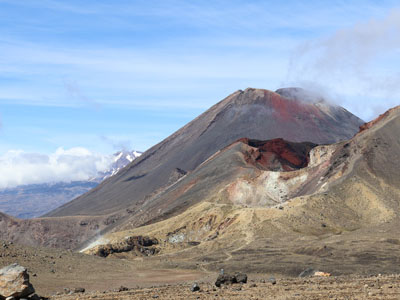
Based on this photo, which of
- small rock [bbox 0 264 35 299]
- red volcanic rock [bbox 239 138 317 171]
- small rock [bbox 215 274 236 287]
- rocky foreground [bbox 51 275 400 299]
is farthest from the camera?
red volcanic rock [bbox 239 138 317 171]

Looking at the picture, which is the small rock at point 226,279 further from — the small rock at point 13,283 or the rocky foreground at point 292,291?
the small rock at point 13,283

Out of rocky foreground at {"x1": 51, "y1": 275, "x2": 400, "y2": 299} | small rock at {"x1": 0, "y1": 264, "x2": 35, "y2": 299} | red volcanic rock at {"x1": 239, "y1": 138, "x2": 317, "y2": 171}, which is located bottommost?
rocky foreground at {"x1": 51, "y1": 275, "x2": 400, "y2": 299}

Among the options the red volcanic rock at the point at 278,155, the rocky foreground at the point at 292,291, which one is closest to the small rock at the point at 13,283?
the rocky foreground at the point at 292,291

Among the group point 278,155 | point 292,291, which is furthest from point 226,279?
point 278,155

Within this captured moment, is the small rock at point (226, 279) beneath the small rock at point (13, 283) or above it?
beneath

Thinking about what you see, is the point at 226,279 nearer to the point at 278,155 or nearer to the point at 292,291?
the point at 292,291

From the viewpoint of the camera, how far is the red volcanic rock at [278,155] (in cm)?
15675

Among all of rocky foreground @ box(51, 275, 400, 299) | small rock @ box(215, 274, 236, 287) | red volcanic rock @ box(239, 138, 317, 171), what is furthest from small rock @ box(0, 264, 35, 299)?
red volcanic rock @ box(239, 138, 317, 171)

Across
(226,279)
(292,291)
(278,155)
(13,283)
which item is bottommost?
(292,291)

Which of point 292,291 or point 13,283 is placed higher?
point 13,283

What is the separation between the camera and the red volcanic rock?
156750 millimetres

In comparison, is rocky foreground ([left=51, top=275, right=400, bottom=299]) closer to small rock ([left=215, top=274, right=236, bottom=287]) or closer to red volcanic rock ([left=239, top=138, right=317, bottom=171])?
small rock ([left=215, top=274, right=236, bottom=287])

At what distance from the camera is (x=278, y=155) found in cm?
16450

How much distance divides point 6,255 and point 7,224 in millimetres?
142427
